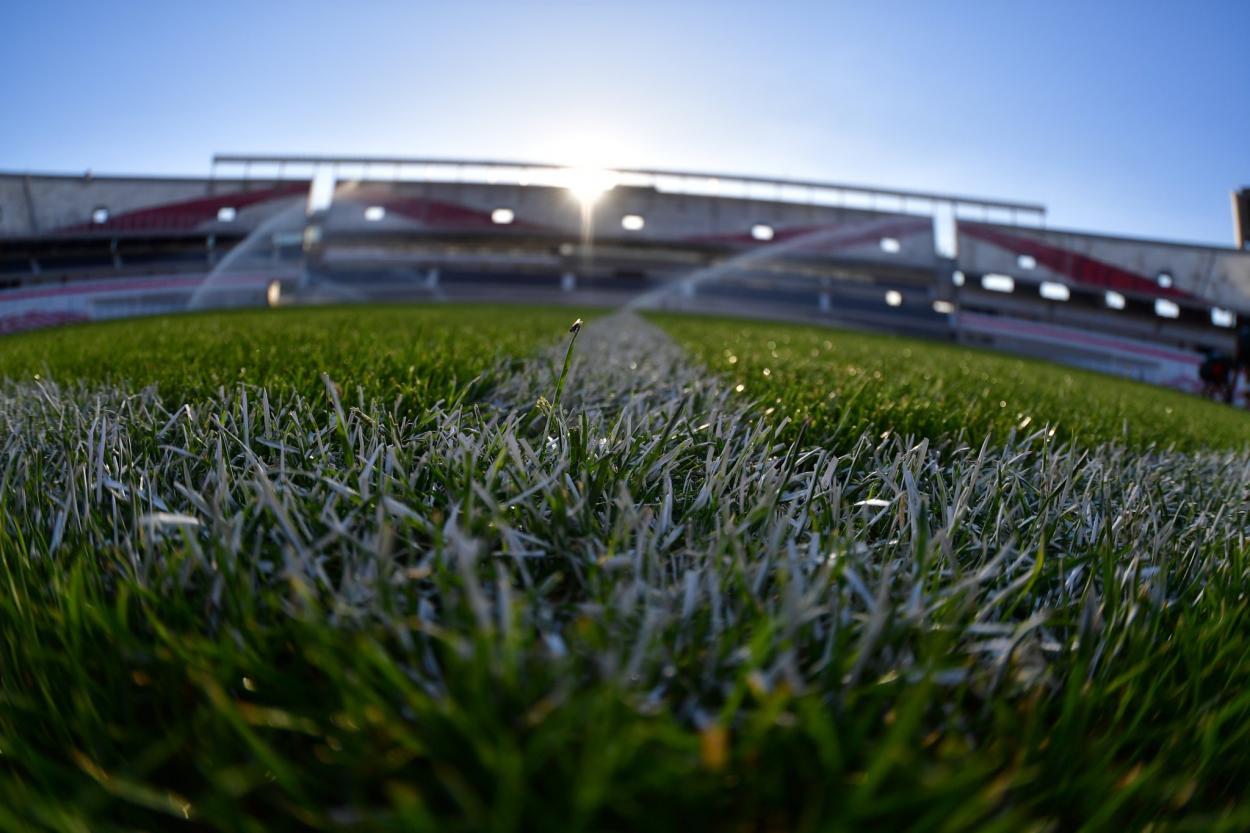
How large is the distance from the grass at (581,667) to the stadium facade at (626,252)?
28.8 meters

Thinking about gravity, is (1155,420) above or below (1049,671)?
below

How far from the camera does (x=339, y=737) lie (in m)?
0.44

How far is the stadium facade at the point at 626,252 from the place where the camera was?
94.8 feet

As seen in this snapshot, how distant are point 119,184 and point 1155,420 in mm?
37452

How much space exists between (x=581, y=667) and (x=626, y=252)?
1375 inches

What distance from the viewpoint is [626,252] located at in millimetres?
34344

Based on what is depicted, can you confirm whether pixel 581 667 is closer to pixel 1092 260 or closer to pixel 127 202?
pixel 127 202

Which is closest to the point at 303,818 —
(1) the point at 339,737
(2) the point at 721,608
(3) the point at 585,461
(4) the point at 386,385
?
(1) the point at 339,737

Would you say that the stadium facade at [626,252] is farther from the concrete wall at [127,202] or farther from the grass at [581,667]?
the grass at [581,667]

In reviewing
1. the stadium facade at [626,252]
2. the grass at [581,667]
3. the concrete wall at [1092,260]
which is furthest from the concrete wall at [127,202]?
the grass at [581,667]

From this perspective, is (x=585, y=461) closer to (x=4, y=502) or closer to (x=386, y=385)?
(x=4, y=502)

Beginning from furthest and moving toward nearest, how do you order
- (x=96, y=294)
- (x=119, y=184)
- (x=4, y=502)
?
(x=119, y=184) < (x=96, y=294) < (x=4, y=502)

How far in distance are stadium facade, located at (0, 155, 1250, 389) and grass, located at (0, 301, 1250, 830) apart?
28825mm

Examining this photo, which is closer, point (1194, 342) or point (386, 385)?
point (386, 385)
